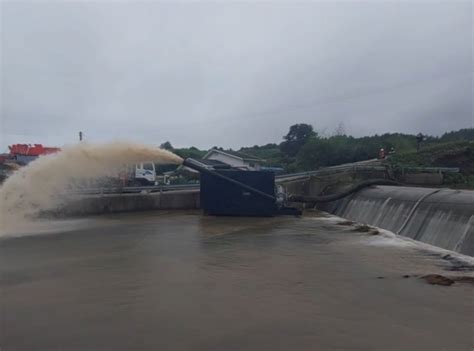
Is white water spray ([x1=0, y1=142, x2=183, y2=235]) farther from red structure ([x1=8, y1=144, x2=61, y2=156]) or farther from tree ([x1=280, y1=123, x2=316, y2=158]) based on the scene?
tree ([x1=280, y1=123, x2=316, y2=158])

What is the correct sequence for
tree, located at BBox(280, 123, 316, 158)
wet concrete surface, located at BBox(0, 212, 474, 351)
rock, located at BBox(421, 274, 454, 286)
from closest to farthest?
1. wet concrete surface, located at BBox(0, 212, 474, 351)
2. rock, located at BBox(421, 274, 454, 286)
3. tree, located at BBox(280, 123, 316, 158)

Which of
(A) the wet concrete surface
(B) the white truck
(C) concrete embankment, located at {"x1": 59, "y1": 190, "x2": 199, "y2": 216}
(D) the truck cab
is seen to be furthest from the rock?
(D) the truck cab

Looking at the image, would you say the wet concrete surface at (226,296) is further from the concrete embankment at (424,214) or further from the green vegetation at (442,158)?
the green vegetation at (442,158)

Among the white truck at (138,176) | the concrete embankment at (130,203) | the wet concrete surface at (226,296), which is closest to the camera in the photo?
the wet concrete surface at (226,296)

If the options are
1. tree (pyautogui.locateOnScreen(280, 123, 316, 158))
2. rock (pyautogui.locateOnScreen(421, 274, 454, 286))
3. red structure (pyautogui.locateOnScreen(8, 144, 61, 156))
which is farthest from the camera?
tree (pyautogui.locateOnScreen(280, 123, 316, 158))

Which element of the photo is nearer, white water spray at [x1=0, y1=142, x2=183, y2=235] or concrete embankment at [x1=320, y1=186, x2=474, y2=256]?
concrete embankment at [x1=320, y1=186, x2=474, y2=256]

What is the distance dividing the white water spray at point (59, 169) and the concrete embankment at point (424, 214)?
28.7 feet

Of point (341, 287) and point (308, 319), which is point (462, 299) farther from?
point (308, 319)

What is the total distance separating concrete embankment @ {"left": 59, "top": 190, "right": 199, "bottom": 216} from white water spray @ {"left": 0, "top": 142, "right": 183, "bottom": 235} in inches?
127

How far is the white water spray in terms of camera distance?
53.9ft

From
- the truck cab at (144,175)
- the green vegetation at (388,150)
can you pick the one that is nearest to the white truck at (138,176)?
the truck cab at (144,175)

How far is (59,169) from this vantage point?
55.0 feet

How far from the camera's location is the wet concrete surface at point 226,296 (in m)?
5.55

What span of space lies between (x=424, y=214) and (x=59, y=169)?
13570 mm
